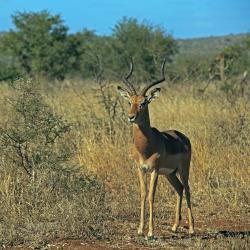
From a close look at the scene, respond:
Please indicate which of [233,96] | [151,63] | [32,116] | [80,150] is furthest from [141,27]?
[32,116]

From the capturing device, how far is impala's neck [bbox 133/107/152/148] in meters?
8.29

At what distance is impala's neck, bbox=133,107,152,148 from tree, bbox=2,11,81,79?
62.3ft

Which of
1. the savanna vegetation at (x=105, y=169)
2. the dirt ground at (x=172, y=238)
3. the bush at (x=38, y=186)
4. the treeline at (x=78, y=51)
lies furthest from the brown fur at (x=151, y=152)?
the treeline at (x=78, y=51)

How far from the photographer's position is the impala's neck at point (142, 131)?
829cm

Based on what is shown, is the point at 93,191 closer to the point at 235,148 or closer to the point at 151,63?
the point at 235,148

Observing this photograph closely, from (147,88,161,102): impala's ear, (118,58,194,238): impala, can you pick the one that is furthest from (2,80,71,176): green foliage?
(147,88,161,102): impala's ear

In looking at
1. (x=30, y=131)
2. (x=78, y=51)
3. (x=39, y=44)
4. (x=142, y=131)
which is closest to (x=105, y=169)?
(x=30, y=131)

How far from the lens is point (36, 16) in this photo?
1123 inches

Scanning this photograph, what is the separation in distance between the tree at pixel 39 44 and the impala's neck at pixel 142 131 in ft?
62.3

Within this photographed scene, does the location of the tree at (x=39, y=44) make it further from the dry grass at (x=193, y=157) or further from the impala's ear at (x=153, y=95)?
the impala's ear at (x=153, y=95)

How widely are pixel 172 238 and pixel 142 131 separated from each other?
140cm

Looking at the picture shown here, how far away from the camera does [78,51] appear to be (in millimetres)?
31109

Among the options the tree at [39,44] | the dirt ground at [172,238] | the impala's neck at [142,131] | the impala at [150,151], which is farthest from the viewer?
the tree at [39,44]

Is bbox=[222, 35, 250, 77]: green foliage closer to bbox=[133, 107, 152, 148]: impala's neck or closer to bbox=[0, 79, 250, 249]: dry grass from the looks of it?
bbox=[0, 79, 250, 249]: dry grass
